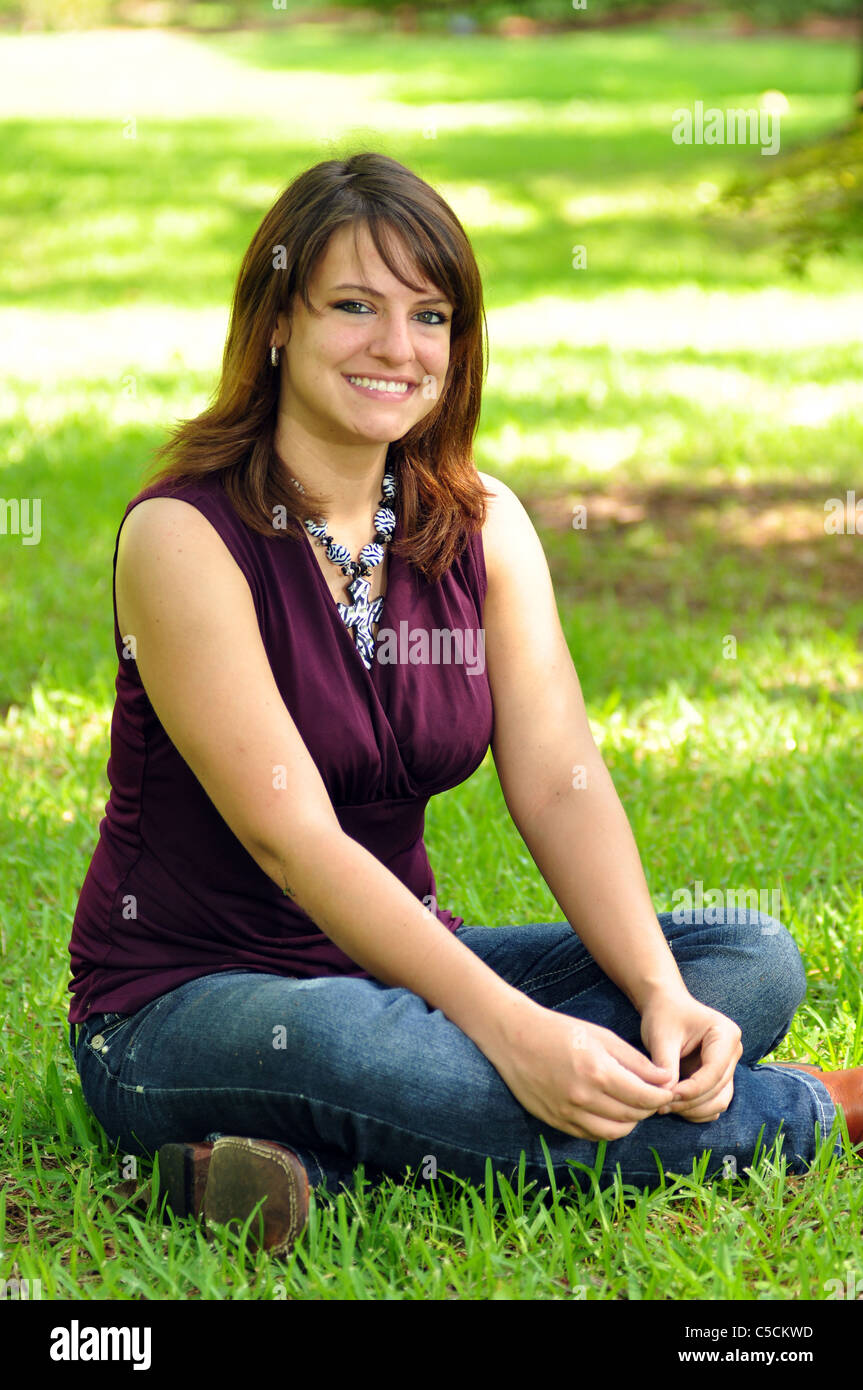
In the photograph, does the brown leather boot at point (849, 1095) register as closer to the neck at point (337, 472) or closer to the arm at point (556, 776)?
the arm at point (556, 776)

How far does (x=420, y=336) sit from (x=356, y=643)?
1.61 feet

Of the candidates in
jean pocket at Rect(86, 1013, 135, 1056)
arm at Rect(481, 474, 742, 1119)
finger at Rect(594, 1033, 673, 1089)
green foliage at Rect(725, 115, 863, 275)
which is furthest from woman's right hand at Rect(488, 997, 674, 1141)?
green foliage at Rect(725, 115, 863, 275)

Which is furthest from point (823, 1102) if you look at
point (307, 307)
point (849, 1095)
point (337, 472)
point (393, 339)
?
point (307, 307)

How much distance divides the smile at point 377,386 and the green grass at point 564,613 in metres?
0.49

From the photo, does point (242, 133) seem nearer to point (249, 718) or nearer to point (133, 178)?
point (133, 178)

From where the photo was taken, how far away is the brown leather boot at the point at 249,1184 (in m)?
2.24

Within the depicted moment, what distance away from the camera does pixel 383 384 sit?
2.55 meters

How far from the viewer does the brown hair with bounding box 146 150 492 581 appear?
250 cm

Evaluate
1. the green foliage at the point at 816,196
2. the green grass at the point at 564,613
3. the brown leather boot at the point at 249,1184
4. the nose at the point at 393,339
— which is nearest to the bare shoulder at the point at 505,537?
the nose at the point at 393,339

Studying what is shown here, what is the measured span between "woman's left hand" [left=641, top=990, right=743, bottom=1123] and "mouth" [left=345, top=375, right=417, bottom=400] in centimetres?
100

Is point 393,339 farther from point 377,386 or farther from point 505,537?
point 505,537

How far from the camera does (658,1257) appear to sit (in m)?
2.30

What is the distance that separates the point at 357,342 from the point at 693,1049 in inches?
46.5
